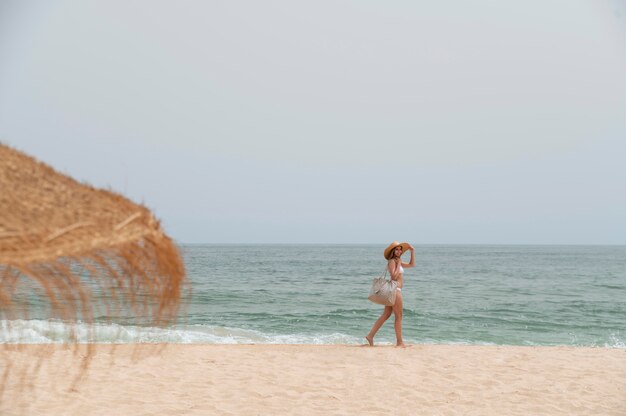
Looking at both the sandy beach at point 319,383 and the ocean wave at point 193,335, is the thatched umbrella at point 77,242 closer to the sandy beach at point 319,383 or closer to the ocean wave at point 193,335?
the sandy beach at point 319,383

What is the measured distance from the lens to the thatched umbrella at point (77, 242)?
8.88ft

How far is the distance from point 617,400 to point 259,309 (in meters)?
14.2

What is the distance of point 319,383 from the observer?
7.20 metres

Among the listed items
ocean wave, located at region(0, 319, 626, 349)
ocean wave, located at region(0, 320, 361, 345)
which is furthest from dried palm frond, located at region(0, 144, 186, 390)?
ocean wave, located at region(0, 319, 626, 349)

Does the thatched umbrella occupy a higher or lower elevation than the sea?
higher

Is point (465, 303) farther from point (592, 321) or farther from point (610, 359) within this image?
point (610, 359)

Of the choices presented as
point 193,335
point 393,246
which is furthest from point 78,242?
point 193,335

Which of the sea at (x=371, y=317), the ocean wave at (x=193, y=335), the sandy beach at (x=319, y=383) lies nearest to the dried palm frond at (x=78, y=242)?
the sandy beach at (x=319, y=383)

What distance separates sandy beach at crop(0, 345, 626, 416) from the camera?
6.19m

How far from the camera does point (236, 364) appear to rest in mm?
8195

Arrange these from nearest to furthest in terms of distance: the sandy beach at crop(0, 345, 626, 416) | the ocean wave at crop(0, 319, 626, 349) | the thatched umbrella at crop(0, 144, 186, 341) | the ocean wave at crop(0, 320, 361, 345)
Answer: the thatched umbrella at crop(0, 144, 186, 341) → the sandy beach at crop(0, 345, 626, 416) → the ocean wave at crop(0, 320, 361, 345) → the ocean wave at crop(0, 319, 626, 349)

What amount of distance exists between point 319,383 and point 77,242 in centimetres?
496

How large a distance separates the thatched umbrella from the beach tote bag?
239 inches

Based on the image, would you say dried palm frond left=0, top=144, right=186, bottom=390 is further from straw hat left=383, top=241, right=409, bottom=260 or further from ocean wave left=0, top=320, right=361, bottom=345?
ocean wave left=0, top=320, right=361, bottom=345
